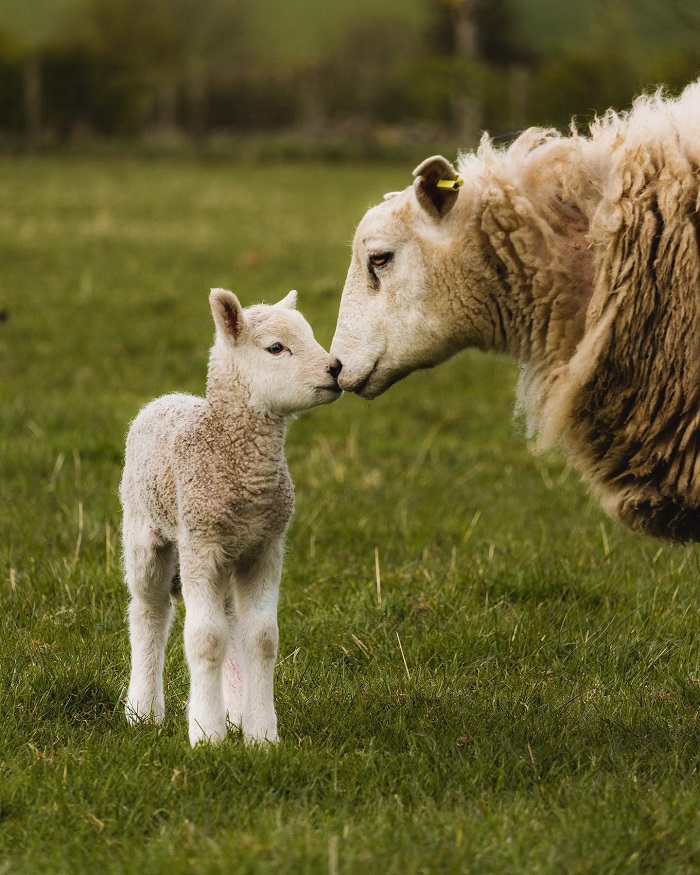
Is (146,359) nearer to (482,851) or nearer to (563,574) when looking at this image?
(563,574)

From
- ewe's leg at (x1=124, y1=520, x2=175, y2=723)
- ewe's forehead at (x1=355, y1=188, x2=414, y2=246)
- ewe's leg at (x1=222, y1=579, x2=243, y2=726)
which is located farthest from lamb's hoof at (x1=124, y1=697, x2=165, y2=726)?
ewe's forehead at (x1=355, y1=188, x2=414, y2=246)

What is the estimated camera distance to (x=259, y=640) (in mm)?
3355

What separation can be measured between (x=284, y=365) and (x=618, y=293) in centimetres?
99

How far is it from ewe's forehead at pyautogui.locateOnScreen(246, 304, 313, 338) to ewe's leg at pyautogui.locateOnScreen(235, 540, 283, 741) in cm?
56

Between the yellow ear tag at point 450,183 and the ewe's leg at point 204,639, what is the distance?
4.21ft

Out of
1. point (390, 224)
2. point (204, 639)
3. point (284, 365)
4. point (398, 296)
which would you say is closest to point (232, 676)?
point (204, 639)

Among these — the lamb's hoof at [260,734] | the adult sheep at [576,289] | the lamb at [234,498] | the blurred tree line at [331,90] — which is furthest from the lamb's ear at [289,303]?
the blurred tree line at [331,90]

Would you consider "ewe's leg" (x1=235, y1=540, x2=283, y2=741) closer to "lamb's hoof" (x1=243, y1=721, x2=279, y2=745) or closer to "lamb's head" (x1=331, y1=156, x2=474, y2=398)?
"lamb's hoof" (x1=243, y1=721, x2=279, y2=745)

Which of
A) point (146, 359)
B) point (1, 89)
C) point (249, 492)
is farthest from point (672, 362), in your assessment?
point (1, 89)

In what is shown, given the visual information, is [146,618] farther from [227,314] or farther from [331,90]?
[331,90]

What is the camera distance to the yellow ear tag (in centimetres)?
375

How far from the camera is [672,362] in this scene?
360 centimetres

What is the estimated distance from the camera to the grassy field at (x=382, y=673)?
2.90 m

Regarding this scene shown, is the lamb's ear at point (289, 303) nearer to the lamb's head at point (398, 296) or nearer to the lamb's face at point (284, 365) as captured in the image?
the lamb's face at point (284, 365)
